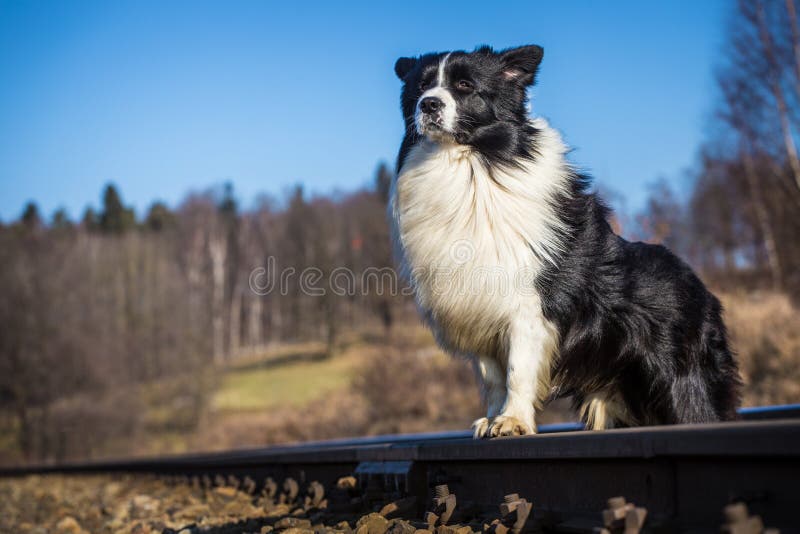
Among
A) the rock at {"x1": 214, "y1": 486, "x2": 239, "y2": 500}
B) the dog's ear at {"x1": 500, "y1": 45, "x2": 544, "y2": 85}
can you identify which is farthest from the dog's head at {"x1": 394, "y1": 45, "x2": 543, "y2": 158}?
the rock at {"x1": 214, "y1": 486, "x2": 239, "y2": 500}

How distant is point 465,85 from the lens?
4.70m

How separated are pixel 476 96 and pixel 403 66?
0.85 metres

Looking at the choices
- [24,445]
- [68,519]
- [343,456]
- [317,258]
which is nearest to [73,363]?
[24,445]

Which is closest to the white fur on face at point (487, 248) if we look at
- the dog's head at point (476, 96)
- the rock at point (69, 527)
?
the dog's head at point (476, 96)

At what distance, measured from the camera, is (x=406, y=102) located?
5121 millimetres

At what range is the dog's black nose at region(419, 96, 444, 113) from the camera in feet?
14.9

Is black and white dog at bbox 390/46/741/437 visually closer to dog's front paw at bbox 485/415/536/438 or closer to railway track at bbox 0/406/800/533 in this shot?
dog's front paw at bbox 485/415/536/438

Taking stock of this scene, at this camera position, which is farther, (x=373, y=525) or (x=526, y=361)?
(x=526, y=361)

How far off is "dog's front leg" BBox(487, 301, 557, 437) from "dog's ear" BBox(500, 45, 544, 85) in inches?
61.2

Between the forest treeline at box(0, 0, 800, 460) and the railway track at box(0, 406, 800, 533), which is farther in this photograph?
the forest treeline at box(0, 0, 800, 460)

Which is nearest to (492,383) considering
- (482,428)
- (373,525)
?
(482,428)

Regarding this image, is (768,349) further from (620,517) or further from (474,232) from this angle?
(620,517)

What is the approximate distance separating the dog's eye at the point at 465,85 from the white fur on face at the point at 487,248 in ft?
1.16

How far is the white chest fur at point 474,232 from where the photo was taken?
14.0 ft
